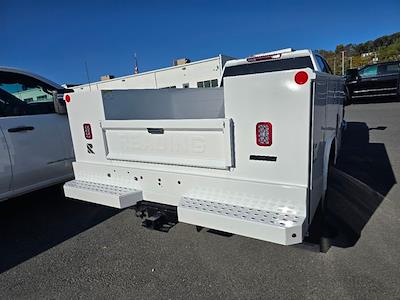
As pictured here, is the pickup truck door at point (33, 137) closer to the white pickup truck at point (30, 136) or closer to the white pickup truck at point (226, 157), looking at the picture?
the white pickup truck at point (30, 136)

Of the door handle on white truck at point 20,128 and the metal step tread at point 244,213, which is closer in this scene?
the metal step tread at point 244,213

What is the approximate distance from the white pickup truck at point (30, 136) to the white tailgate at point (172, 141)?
117 centimetres

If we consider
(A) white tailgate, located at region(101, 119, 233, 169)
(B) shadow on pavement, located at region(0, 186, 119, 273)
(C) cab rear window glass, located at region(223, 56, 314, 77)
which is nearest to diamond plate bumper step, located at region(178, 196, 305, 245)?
(A) white tailgate, located at region(101, 119, 233, 169)

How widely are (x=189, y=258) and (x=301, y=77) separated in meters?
1.97

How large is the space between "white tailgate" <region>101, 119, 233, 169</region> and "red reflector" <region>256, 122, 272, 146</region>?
22cm

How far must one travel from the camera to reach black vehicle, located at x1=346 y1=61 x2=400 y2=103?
546 inches

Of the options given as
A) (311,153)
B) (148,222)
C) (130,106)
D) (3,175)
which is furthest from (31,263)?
(311,153)

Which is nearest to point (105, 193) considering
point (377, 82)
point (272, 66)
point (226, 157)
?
point (226, 157)

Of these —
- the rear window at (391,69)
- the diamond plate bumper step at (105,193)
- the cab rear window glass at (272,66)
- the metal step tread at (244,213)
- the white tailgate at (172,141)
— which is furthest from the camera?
the rear window at (391,69)

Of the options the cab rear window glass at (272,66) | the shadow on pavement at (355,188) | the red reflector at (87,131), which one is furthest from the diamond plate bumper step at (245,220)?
the cab rear window glass at (272,66)

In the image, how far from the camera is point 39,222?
3816mm

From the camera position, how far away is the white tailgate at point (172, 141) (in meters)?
2.26

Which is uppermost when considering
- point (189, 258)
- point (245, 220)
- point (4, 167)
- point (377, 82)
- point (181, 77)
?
point (181, 77)

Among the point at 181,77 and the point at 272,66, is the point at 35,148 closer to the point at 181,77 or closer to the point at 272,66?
the point at 272,66
